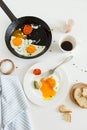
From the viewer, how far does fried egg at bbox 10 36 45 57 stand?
42.1 inches

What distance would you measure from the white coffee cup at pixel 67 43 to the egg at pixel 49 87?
0.12 metres

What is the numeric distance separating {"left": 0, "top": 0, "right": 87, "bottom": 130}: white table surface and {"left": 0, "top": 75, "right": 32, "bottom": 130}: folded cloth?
35 millimetres

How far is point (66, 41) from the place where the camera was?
108 cm

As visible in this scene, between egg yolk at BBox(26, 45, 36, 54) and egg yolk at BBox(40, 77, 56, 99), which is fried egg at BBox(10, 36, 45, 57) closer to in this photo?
egg yolk at BBox(26, 45, 36, 54)

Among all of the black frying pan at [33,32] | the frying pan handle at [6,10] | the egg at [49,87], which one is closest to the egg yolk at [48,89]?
the egg at [49,87]

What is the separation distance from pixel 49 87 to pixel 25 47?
17 cm

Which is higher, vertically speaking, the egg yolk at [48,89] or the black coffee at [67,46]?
the black coffee at [67,46]

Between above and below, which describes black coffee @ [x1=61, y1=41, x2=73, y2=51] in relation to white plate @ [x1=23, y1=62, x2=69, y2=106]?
above

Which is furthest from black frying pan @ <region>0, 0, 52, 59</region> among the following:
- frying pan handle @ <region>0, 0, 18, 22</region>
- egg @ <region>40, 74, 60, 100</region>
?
egg @ <region>40, 74, 60, 100</region>

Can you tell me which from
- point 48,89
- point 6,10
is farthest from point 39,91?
point 6,10

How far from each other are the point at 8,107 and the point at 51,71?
20cm

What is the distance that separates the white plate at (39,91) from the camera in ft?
3.34

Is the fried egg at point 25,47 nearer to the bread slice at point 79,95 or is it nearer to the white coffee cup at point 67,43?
the white coffee cup at point 67,43

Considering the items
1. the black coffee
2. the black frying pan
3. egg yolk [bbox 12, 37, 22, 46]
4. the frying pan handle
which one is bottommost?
the black coffee
